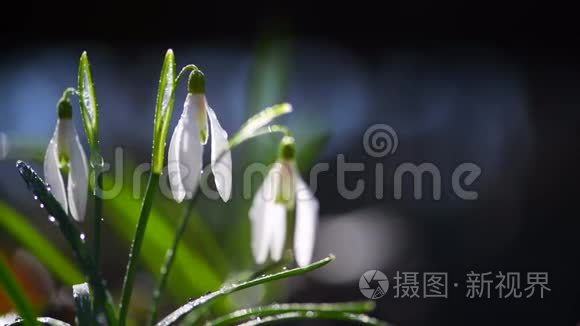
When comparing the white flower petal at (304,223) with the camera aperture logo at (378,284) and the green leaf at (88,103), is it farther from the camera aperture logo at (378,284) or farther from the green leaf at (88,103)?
the camera aperture logo at (378,284)

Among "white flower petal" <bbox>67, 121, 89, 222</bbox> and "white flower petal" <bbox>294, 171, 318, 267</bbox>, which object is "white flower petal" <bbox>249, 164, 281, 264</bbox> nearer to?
"white flower petal" <bbox>294, 171, 318, 267</bbox>

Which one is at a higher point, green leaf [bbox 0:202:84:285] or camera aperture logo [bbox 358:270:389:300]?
green leaf [bbox 0:202:84:285]

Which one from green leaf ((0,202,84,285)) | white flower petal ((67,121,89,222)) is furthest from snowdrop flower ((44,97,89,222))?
green leaf ((0,202,84,285))

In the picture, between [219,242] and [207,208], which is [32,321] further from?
[207,208]

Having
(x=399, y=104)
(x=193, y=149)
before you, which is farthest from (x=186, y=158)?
(x=399, y=104)

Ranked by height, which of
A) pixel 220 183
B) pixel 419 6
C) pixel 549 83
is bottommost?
pixel 220 183

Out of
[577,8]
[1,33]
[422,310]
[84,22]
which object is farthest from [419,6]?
[1,33]

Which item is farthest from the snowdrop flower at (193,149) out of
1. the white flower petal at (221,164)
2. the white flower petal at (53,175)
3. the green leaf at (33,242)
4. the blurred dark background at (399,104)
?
the blurred dark background at (399,104)
